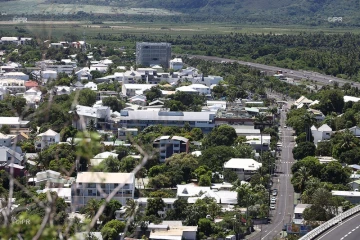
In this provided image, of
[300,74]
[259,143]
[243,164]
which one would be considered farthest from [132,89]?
[243,164]

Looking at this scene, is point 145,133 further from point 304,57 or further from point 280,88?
point 304,57

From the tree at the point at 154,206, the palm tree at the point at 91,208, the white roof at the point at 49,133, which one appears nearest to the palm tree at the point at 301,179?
the tree at the point at 154,206

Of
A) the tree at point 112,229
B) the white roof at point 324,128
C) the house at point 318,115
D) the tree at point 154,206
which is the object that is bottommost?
the house at point 318,115

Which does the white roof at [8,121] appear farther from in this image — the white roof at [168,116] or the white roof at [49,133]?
the white roof at [168,116]

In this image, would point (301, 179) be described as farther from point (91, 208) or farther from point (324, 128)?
point (324, 128)

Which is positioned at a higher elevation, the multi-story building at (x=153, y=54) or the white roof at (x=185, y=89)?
the white roof at (x=185, y=89)

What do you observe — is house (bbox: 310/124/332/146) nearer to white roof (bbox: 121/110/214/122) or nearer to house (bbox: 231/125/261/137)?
house (bbox: 231/125/261/137)

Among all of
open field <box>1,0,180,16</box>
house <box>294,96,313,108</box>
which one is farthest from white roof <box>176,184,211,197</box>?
open field <box>1,0,180,16</box>
